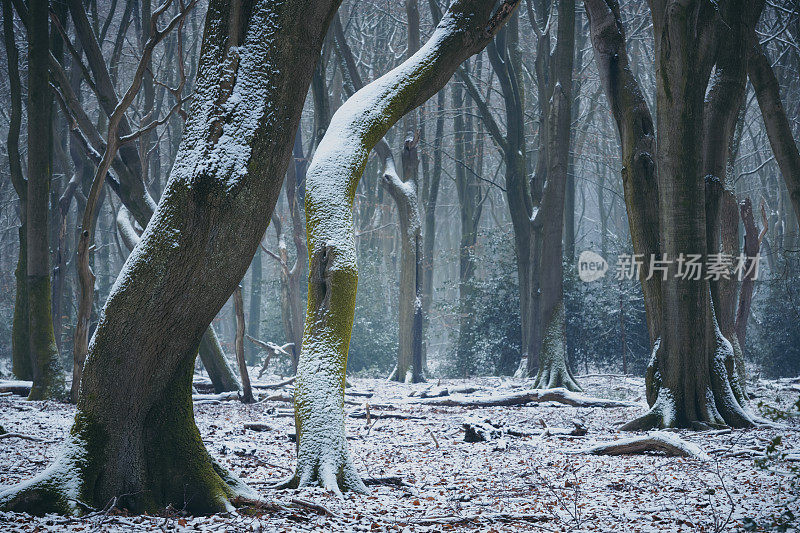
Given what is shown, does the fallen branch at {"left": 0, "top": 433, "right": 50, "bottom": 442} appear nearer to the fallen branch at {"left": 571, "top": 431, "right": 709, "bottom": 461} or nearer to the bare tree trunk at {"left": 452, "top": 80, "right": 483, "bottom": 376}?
the fallen branch at {"left": 571, "top": 431, "right": 709, "bottom": 461}

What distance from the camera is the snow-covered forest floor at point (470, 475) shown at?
4.00 meters

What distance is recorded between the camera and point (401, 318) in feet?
50.0

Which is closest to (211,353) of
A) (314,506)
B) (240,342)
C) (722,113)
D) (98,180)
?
(240,342)

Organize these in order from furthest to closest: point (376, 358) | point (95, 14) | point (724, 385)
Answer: point (376, 358)
point (95, 14)
point (724, 385)

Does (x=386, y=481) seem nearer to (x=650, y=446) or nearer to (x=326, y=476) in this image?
(x=326, y=476)

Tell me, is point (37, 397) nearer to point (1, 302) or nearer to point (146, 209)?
point (146, 209)

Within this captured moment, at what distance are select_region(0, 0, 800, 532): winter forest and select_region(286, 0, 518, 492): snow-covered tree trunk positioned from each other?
0.07 ft

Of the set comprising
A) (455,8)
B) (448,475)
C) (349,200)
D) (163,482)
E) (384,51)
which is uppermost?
(384,51)

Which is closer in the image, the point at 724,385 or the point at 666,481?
the point at 666,481

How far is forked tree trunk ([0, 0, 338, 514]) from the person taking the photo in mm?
3834

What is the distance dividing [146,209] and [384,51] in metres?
14.1

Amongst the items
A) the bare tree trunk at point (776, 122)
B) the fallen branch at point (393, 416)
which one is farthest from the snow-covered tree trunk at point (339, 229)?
the bare tree trunk at point (776, 122)

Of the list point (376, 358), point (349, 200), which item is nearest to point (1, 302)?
point (376, 358)

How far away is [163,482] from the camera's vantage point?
4059 mm
